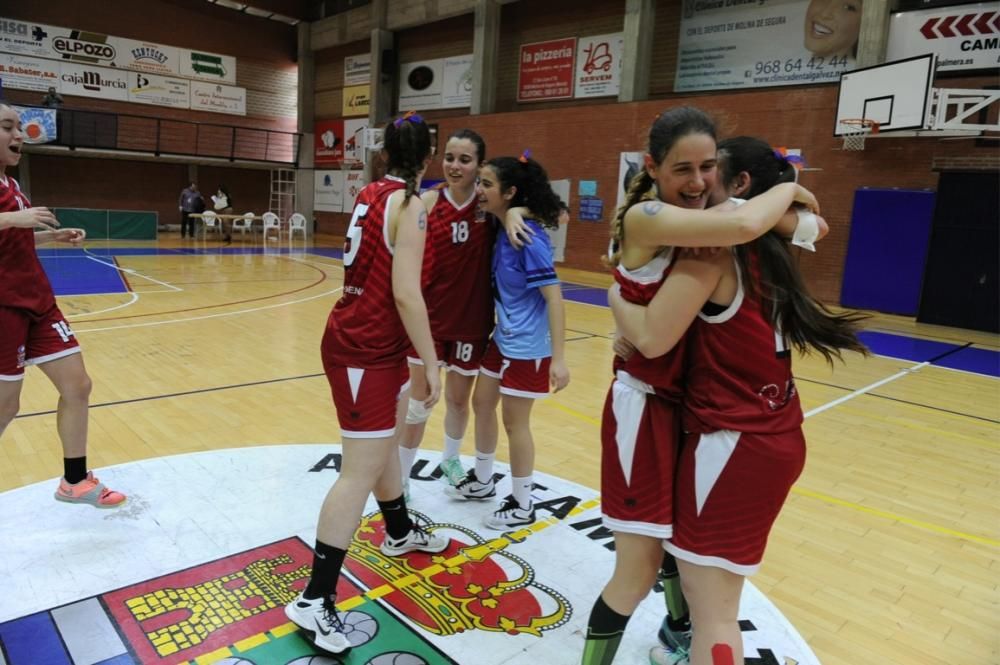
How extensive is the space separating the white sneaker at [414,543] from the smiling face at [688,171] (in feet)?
6.67

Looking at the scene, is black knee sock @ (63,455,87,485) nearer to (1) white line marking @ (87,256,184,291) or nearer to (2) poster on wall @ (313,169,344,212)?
(1) white line marking @ (87,256,184,291)

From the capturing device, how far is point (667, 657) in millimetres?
2404

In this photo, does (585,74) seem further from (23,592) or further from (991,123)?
(23,592)

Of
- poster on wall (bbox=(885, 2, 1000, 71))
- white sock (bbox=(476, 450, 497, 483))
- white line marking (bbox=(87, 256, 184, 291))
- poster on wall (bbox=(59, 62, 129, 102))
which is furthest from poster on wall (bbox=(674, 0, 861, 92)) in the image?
poster on wall (bbox=(59, 62, 129, 102))

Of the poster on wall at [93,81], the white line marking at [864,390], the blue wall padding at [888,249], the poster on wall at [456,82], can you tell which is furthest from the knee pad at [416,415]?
the poster on wall at [93,81]

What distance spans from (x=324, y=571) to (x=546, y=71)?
17545 mm

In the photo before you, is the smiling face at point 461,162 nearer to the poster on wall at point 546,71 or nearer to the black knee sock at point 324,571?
the black knee sock at point 324,571

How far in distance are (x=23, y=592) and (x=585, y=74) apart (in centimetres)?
1678

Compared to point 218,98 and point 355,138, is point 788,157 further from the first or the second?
point 218,98

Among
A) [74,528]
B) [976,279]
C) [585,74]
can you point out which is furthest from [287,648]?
[585,74]

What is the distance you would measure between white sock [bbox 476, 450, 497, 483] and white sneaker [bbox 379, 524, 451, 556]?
582 millimetres

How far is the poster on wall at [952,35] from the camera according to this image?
35.5 ft

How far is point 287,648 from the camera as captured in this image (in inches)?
93.7

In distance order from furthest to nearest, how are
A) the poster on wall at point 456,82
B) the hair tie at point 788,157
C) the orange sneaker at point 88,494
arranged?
the poster on wall at point 456,82
the orange sneaker at point 88,494
the hair tie at point 788,157
